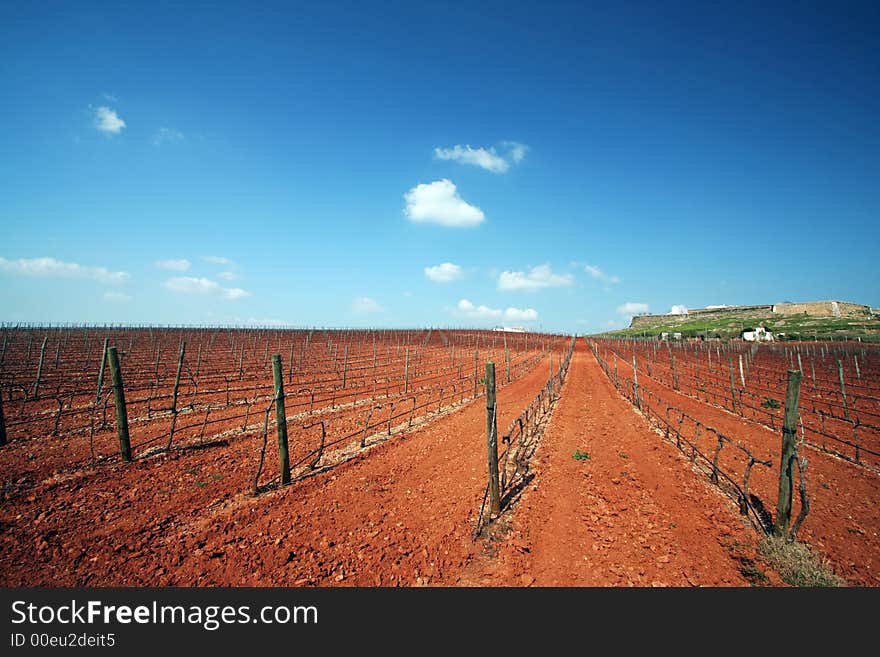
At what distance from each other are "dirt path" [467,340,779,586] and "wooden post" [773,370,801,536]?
26.8 inches

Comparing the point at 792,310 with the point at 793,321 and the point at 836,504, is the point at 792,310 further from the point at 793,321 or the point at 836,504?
the point at 836,504

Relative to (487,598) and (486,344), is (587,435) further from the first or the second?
(486,344)

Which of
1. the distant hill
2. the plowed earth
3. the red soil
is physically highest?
the distant hill

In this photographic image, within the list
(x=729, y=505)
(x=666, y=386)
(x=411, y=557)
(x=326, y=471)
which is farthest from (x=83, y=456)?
(x=666, y=386)

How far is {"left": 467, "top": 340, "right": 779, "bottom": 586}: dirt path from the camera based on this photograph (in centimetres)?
550

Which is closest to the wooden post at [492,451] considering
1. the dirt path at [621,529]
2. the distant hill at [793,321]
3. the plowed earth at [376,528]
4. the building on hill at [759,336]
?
the plowed earth at [376,528]

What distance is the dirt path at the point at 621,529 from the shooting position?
550 cm

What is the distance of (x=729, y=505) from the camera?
7.81m

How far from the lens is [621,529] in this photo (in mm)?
6754

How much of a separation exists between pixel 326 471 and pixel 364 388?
15.5 meters

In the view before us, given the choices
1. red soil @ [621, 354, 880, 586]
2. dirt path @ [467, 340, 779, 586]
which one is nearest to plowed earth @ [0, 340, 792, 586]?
dirt path @ [467, 340, 779, 586]

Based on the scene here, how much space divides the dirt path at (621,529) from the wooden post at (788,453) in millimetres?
681

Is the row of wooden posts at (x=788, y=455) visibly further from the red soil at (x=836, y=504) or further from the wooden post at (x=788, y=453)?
the red soil at (x=836, y=504)

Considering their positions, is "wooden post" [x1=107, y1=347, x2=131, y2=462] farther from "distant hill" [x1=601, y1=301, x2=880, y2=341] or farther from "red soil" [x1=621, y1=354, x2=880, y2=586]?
"distant hill" [x1=601, y1=301, x2=880, y2=341]
